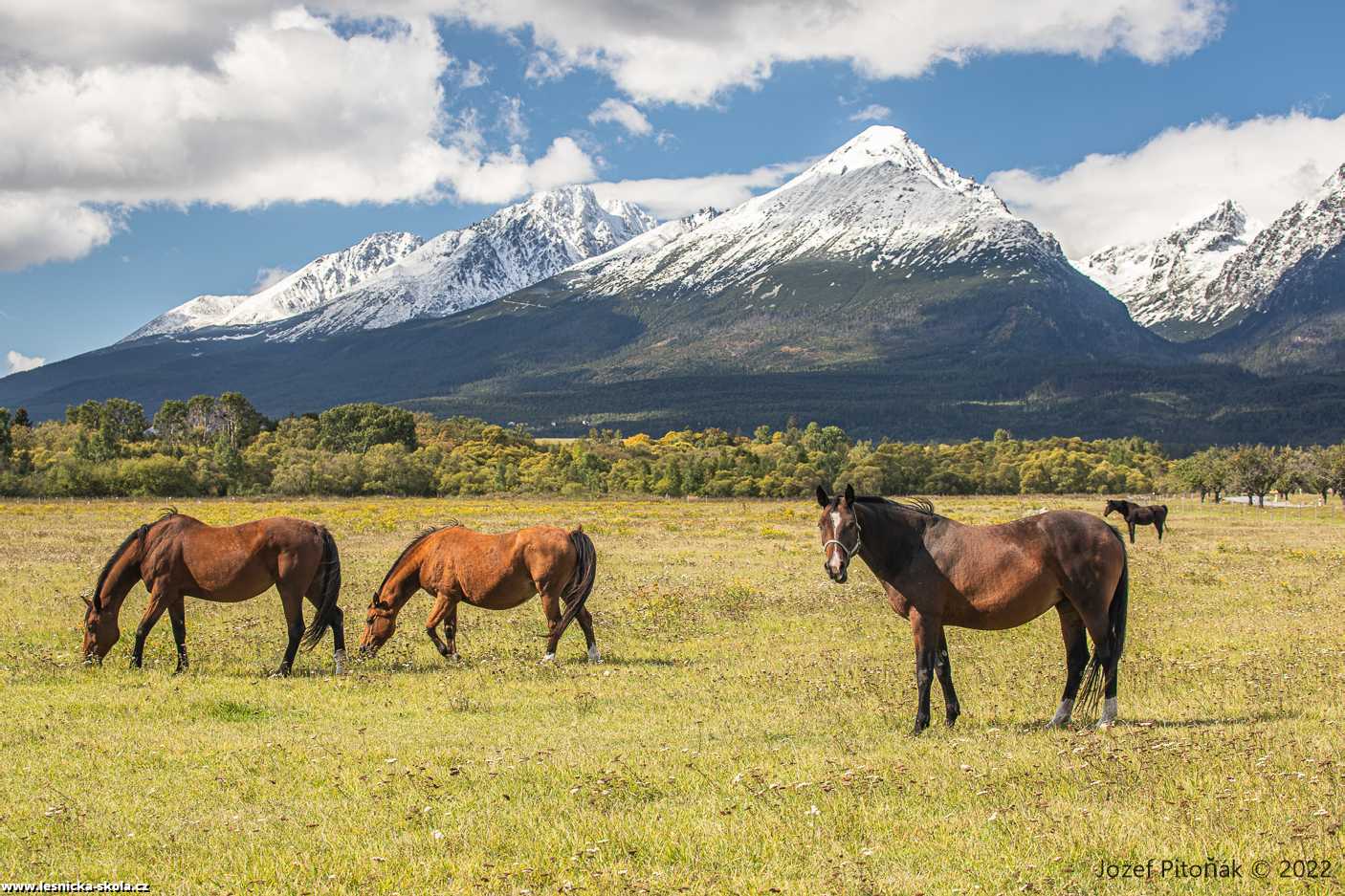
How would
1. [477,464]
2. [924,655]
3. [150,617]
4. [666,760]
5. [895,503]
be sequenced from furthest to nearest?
[477,464] < [150,617] < [895,503] < [924,655] < [666,760]

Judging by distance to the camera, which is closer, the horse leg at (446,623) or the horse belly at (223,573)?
the horse belly at (223,573)

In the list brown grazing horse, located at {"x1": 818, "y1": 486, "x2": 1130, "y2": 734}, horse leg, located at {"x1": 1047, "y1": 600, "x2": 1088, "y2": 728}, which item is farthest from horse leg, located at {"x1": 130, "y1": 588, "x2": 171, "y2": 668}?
horse leg, located at {"x1": 1047, "y1": 600, "x2": 1088, "y2": 728}

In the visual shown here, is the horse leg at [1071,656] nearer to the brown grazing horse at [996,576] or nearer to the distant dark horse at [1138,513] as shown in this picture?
the brown grazing horse at [996,576]

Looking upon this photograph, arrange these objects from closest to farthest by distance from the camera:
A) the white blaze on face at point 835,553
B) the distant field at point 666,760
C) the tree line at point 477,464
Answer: the distant field at point 666,760, the white blaze on face at point 835,553, the tree line at point 477,464

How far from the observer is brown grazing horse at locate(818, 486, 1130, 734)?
40.0 ft

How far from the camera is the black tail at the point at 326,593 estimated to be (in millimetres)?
16453

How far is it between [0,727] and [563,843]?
7.87 m

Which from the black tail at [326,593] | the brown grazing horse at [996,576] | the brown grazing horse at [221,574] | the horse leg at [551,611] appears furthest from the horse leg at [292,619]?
the brown grazing horse at [996,576]

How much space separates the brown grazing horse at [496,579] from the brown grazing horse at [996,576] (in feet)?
20.8

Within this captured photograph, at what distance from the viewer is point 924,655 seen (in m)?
12.1

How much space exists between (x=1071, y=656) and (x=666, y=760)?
17.1 ft

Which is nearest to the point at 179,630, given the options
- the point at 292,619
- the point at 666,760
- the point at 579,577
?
the point at 292,619

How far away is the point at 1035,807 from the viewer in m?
8.56

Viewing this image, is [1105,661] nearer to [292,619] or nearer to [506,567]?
[506,567]
